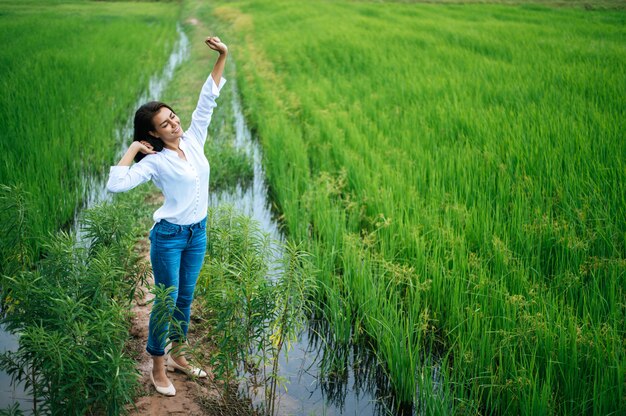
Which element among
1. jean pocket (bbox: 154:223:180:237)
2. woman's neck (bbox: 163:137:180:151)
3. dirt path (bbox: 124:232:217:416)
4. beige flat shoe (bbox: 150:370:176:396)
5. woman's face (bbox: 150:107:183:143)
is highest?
woman's face (bbox: 150:107:183:143)

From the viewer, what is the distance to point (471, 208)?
3.85 meters

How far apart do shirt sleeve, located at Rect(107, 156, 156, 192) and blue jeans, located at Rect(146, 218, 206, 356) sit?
0.25 meters

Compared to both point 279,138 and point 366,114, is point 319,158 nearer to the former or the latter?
point 279,138

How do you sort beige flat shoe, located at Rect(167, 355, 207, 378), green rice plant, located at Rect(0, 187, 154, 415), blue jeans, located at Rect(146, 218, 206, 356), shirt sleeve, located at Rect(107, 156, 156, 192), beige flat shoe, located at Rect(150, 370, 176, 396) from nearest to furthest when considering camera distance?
green rice plant, located at Rect(0, 187, 154, 415) < shirt sleeve, located at Rect(107, 156, 156, 192) < blue jeans, located at Rect(146, 218, 206, 356) < beige flat shoe, located at Rect(150, 370, 176, 396) < beige flat shoe, located at Rect(167, 355, 207, 378)

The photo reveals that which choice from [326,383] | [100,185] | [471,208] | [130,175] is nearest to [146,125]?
[130,175]

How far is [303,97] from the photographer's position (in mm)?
7699

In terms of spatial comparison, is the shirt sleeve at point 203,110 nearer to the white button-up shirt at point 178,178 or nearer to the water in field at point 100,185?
the white button-up shirt at point 178,178

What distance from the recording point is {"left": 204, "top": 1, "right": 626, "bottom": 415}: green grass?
2.50 meters

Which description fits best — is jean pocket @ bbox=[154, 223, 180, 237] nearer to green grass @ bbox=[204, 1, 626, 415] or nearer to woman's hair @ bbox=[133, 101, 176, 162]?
woman's hair @ bbox=[133, 101, 176, 162]

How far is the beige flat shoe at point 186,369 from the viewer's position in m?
2.72

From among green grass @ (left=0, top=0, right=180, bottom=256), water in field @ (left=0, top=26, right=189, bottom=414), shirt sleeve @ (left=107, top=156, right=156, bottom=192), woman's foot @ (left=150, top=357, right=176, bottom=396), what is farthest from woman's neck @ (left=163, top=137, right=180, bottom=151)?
green grass @ (left=0, top=0, right=180, bottom=256)

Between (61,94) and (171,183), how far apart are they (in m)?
5.80

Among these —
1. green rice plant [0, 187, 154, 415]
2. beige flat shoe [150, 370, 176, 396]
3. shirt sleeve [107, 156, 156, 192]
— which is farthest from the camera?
beige flat shoe [150, 370, 176, 396]

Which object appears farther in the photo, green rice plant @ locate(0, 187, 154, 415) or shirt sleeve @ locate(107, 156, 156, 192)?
shirt sleeve @ locate(107, 156, 156, 192)
